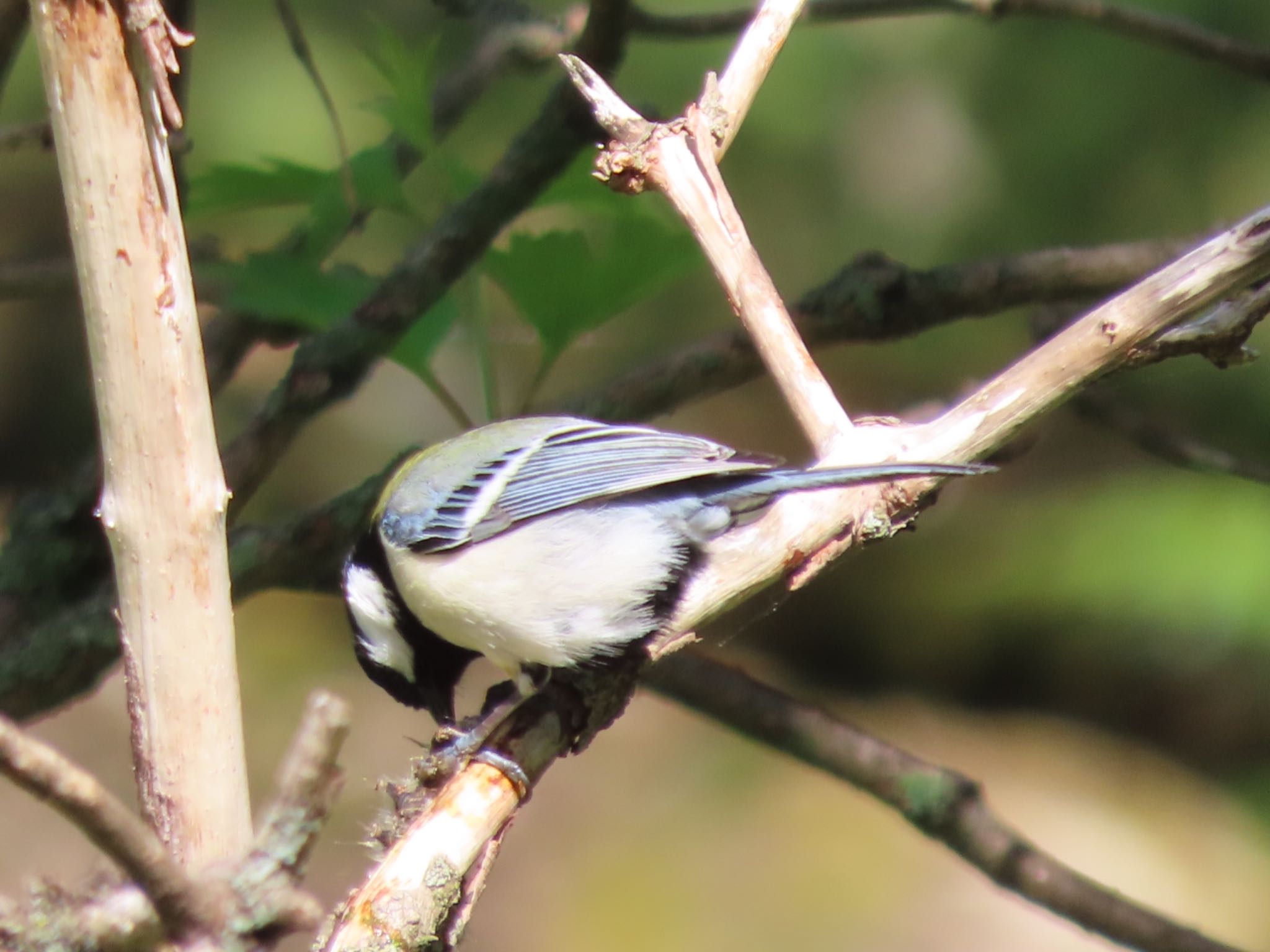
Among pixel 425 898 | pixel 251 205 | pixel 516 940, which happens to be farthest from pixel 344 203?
pixel 516 940

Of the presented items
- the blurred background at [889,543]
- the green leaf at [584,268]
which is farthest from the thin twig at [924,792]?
the blurred background at [889,543]

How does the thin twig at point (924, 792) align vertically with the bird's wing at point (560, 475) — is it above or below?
below

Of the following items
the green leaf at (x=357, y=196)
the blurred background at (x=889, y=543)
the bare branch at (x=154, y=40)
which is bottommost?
the blurred background at (x=889, y=543)

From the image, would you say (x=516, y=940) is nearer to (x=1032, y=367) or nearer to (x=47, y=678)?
(x=47, y=678)

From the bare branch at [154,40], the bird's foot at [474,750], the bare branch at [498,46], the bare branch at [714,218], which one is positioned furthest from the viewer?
the bare branch at [498,46]

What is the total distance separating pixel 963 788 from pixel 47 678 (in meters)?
1.38

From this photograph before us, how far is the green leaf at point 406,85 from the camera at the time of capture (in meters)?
2.02

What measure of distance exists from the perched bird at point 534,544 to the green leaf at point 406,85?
50 centimetres

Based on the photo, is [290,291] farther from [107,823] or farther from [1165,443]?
[1165,443]

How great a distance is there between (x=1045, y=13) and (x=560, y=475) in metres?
1.38

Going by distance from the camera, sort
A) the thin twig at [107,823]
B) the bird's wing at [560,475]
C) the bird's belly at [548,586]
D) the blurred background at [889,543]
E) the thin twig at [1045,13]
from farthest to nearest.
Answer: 1. the blurred background at [889,543]
2. the thin twig at [1045,13]
3. the bird's wing at [560,475]
4. the bird's belly at [548,586]
5. the thin twig at [107,823]

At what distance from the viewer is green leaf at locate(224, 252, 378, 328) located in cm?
203

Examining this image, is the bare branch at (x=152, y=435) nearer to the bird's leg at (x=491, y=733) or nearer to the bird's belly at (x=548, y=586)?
the bird's leg at (x=491, y=733)

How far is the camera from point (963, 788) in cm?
197
